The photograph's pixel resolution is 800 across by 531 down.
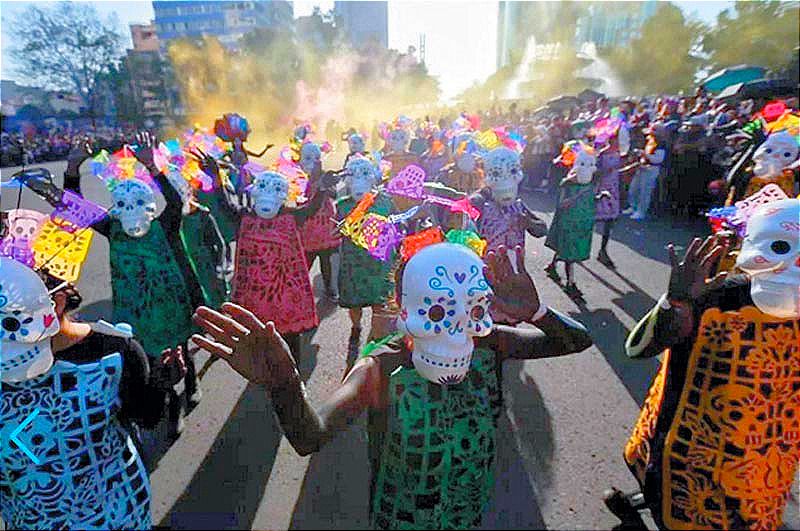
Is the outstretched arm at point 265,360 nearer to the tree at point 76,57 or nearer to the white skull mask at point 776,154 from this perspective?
the white skull mask at point 776,154

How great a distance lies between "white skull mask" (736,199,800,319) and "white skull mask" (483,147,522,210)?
2.53 metres

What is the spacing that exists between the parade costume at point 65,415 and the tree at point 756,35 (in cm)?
3308

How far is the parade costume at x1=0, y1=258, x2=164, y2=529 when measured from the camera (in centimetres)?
167

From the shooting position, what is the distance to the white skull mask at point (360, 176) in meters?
4.66

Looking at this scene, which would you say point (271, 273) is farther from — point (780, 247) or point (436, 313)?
point (780, 247)

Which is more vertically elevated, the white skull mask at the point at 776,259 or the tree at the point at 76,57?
the tree at the point at 76,57

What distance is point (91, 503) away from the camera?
1.87 meters

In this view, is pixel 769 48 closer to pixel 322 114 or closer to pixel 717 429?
pixel 322 114

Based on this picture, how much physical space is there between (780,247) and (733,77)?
61.2ft

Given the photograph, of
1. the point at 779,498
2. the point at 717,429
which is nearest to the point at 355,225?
the point at 717,429

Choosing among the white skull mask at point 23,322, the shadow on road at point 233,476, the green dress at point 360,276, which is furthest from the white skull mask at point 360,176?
the white skull mask at point 23,322

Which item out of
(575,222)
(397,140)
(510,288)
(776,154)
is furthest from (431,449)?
(397,140)

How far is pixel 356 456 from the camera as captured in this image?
3.33 m

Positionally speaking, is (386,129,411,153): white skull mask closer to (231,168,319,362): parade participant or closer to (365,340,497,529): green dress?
(231,168,319,362): parade participant
